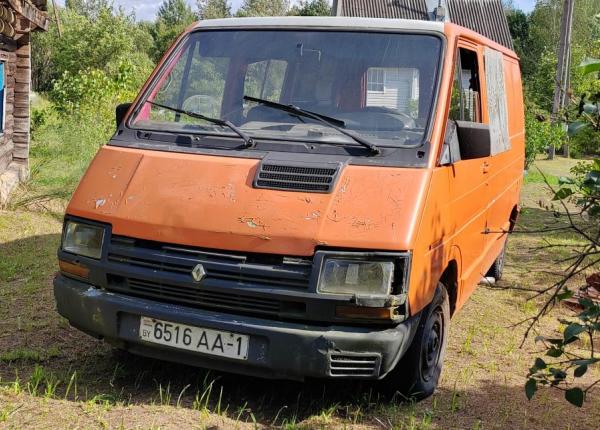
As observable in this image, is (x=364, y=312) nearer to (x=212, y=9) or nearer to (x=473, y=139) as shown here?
(x=473, y=139)

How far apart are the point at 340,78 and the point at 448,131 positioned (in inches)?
30.1

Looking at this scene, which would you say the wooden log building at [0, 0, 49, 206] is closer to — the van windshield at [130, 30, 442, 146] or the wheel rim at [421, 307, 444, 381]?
the van windshield at [130, 30, 442, 146]

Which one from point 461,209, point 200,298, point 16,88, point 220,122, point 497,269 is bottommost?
point 497,269

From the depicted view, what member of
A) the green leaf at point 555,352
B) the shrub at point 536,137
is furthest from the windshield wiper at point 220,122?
the shrub at point 536,137

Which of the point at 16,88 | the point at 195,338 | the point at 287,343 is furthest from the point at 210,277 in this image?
the point at 16,88

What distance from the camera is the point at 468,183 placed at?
15.6ft

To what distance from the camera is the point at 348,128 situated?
4.24 m

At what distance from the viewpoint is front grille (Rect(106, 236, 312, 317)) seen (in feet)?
11.7

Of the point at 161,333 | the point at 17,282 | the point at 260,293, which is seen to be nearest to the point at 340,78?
the point at 260,293

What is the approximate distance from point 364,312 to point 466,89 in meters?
2.14

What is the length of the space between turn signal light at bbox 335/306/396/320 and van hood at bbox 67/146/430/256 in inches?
11.8

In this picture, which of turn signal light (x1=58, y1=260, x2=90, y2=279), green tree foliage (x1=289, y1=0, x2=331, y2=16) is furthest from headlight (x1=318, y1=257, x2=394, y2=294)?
green tree foliage (x1=289, y1=0, x2=331, y2=16)

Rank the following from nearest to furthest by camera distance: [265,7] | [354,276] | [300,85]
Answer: [354,276], [300,85], [265,7]

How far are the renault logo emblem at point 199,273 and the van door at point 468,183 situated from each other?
62.2 inches
